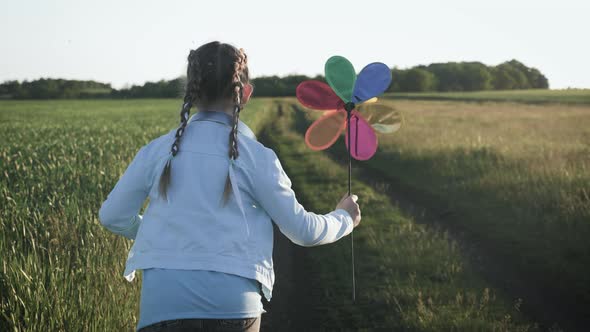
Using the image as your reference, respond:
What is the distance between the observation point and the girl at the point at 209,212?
1.71 m

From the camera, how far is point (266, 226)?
184 cm

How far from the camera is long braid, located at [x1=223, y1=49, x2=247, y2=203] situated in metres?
1.73

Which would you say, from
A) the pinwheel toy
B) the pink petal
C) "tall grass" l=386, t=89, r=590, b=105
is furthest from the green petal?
"tall grass" l=386, t=89, r=590, b=105

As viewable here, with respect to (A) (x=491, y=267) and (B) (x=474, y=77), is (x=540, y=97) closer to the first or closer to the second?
(B) (x=474, y=77)

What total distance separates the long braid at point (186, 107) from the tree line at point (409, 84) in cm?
6879

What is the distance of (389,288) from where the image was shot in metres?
4.90

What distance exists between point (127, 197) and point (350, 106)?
1.61m

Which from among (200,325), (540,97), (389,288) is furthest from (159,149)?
(540,97)

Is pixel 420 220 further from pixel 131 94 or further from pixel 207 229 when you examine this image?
pixel 131 94

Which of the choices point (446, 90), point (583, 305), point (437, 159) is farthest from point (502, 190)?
point (446, 90)

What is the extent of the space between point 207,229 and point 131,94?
9550cm

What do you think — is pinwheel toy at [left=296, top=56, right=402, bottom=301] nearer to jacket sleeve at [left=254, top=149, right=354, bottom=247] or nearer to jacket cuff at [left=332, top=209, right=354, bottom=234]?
jacket cuff at [left=332, top=209, right=354, bottom=234]

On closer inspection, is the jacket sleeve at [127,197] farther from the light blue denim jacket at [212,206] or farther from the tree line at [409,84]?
the tree line at [409,84]

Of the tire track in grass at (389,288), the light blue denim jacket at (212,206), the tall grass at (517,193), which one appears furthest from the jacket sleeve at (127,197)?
the tall grass at (517,193)
